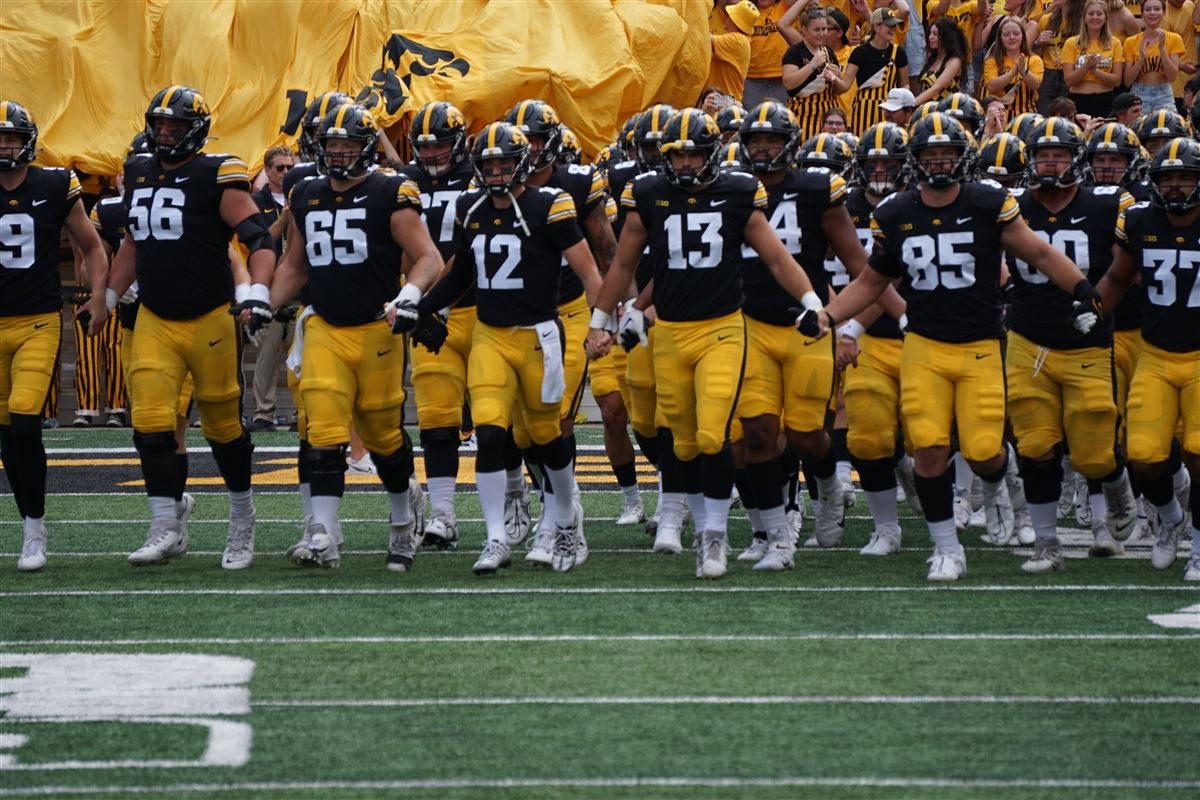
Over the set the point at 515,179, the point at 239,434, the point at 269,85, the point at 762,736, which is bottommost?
the point at 762,736

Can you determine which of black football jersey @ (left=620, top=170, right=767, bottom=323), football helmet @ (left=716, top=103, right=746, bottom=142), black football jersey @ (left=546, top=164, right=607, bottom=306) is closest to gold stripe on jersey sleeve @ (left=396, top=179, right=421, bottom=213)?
black football jersey @ (left=546, top=164, right=607, bottom=306)

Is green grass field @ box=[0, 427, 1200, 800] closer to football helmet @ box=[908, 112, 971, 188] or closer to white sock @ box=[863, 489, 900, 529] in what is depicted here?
white sock @ box=[863, 489, 900, 529]

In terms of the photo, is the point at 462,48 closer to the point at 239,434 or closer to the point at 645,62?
the point at 645,62

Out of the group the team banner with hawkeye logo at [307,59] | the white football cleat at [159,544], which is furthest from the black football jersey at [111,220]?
the team banner with hawkeye logo at [307,59]

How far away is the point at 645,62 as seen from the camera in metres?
15.6

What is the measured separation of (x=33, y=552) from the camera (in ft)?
26.2

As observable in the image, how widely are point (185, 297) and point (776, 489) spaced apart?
97.6 inches

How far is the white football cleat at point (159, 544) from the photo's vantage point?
806cm

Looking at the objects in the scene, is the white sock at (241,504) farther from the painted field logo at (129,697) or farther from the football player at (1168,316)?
the football player at (1168,316)

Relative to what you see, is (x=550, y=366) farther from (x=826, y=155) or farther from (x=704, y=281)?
(x=826, y=155)

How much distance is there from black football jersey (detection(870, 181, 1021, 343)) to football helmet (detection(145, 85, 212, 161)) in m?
2.77

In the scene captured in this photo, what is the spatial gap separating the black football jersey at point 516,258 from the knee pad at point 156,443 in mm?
1199

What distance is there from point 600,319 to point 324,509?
1.30m

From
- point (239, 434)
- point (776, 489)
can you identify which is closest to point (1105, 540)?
point (776, 489)
